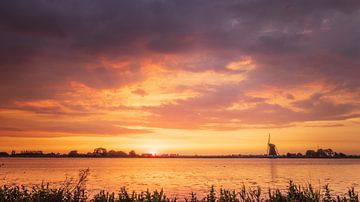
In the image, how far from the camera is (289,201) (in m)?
21.9

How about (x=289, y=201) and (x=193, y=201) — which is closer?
(x=289, y=201)

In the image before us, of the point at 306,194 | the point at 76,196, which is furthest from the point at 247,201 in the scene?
the point at 76,196

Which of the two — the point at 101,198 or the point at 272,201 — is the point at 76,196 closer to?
the point at 101,198

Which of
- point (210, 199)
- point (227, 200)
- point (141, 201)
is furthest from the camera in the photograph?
point (210, 199)

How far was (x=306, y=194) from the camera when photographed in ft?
73.9

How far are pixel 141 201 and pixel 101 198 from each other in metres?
3.14

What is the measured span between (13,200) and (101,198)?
546 cm

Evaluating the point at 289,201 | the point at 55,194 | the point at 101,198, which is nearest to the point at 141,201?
the point at 101,198

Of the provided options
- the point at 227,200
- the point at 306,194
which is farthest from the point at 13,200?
the point at 306,194

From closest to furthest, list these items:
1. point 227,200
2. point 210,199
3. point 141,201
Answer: point 141,201, point 227,200, point 210,199

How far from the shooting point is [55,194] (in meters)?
24.5

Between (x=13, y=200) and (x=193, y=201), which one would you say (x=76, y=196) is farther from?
(x=193, y=201)

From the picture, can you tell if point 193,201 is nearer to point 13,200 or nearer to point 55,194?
point 55,194

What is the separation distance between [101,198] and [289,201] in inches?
420
